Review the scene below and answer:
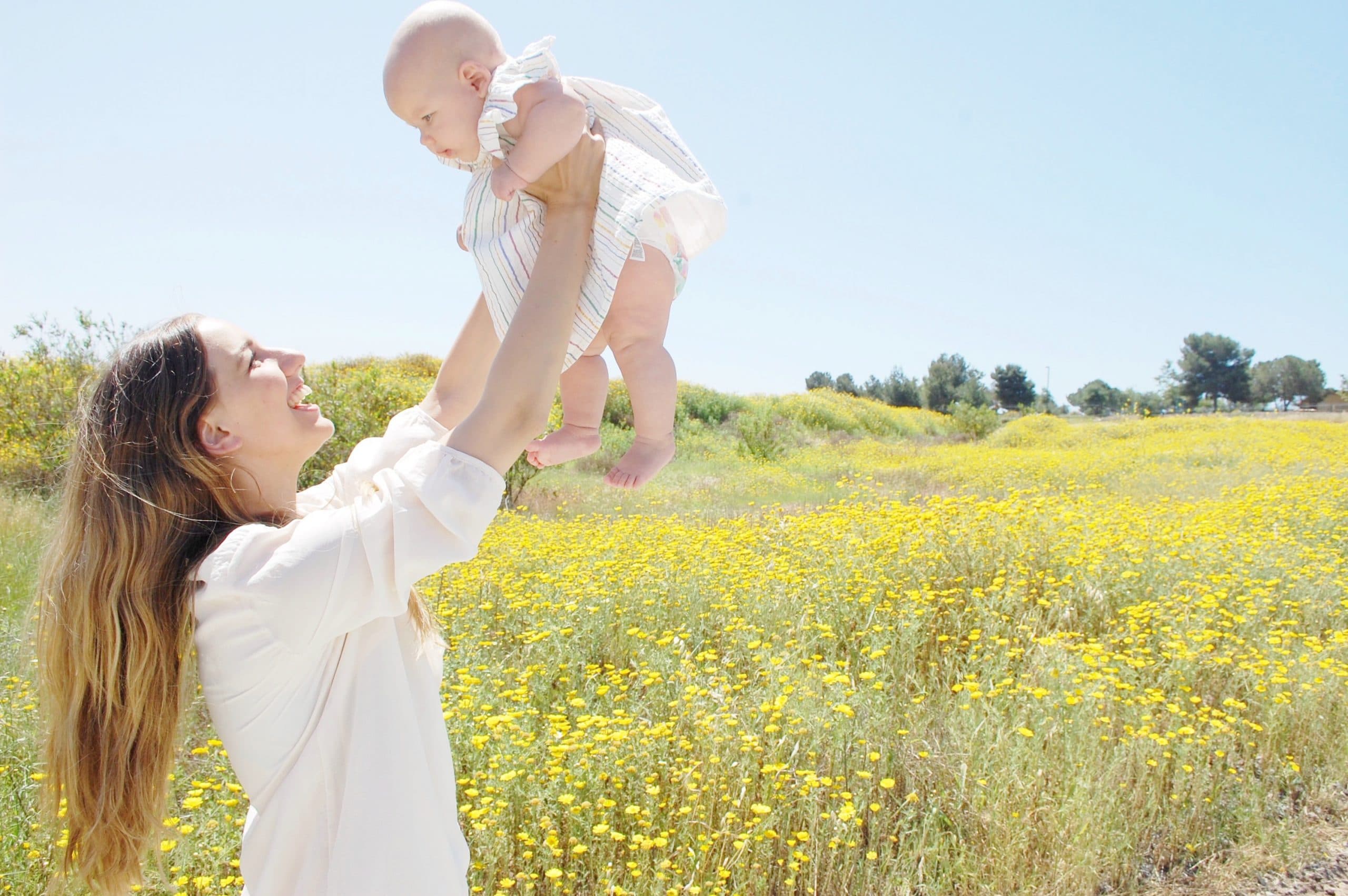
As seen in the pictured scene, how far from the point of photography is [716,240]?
1.32 metres

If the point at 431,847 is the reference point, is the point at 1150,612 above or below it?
below

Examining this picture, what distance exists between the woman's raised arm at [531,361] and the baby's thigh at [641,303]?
127mm

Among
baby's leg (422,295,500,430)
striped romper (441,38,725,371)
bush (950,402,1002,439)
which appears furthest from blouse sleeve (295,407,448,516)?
bush (950,402,1002,439)

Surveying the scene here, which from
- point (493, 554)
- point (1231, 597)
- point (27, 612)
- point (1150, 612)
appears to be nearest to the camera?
point (27, 612)

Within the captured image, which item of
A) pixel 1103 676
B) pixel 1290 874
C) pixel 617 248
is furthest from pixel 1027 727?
pixel 617 248

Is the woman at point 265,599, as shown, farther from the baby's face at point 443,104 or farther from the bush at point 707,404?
the bush at point 707,404

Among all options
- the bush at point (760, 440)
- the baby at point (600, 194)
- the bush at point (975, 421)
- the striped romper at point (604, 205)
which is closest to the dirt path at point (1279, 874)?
the baby at point (600, 194)

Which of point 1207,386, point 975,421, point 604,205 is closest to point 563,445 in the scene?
point 604,205

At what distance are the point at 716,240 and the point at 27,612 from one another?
3.57 ft

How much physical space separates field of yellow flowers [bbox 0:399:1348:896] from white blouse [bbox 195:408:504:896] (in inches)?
13.0

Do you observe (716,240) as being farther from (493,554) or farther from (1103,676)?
(493,554)

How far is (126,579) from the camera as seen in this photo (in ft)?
3.43

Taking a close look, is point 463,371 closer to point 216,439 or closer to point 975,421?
point 216,439

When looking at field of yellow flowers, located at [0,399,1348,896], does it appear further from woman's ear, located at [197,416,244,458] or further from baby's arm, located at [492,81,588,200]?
baby's arm, located at [492,81,588,200]
